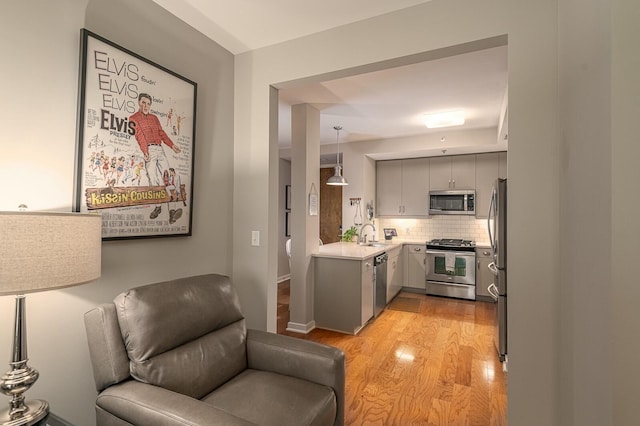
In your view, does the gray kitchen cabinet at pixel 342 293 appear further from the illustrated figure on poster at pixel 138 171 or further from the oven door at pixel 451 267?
the illustrated figure on poster at pixel 138 171

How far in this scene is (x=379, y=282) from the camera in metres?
4.30

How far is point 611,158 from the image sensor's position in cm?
96

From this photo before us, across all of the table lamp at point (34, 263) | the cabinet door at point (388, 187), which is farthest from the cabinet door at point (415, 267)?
the table lamp at point (34, 263)

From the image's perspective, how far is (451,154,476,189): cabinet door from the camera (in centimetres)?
535

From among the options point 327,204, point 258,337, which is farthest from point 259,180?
point 327,204

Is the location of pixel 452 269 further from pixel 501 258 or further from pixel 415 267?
pixel 501 258

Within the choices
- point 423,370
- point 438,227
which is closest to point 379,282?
point 423,370

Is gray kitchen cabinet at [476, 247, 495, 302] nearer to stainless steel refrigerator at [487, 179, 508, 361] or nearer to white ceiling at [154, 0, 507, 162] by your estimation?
white ceiling at [154, 0, 507, 162]

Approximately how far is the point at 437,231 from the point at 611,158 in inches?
198

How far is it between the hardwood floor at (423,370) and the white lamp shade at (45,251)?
1905 mm

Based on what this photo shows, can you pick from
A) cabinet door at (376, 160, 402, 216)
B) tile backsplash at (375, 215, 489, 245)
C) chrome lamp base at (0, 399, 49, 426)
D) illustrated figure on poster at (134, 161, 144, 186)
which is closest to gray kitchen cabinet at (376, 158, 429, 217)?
cabinet door at (376, 160, 402, 216)

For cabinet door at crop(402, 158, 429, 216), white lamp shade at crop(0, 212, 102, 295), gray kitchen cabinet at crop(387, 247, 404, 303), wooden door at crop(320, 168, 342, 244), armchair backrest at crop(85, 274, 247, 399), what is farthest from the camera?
wooden door at crop(320, 168, 342, 244)

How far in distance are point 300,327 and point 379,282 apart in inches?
48.8

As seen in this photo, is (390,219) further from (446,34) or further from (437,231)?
(446,34)
